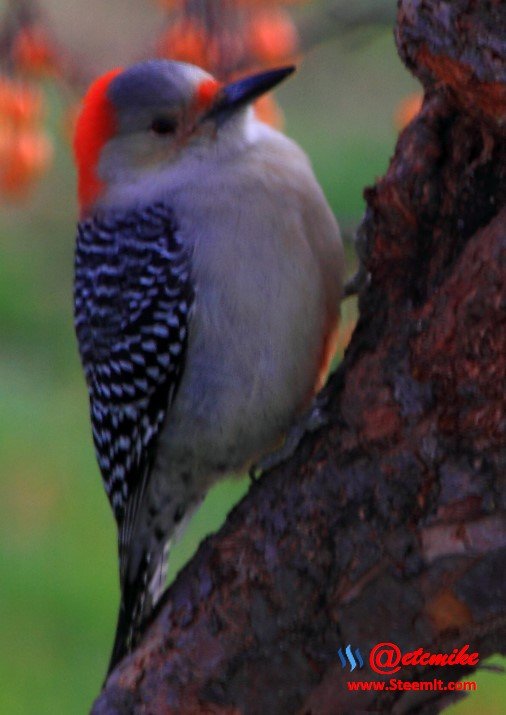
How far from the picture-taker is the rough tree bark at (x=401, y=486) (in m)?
2.58

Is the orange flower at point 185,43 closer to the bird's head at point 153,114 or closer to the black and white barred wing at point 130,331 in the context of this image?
the bird's head at point 153,114

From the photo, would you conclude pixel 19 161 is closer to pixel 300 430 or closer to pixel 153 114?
pixel 153 114

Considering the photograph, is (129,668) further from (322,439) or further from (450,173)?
(450,173)

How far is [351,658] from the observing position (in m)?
2.82

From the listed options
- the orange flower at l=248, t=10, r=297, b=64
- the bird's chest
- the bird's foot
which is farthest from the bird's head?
the bird's foot

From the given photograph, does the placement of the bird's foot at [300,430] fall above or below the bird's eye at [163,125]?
below

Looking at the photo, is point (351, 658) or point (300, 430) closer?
point (351, 658)

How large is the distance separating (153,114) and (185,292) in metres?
0.67


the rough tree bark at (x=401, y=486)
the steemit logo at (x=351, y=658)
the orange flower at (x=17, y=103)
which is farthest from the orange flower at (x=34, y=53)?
the steemit logo at (x=351, y=658)

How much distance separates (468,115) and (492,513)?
3.10ft

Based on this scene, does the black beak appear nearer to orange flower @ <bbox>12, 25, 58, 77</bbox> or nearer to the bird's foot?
orange flower @ <bbox>12, 25, 58, 77</bbox>

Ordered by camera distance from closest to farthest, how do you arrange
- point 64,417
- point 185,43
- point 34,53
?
point 185,43 → point 34,53 → point 64,417

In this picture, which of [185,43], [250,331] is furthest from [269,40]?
[250,331]

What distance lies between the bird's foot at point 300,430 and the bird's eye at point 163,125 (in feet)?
3.63
